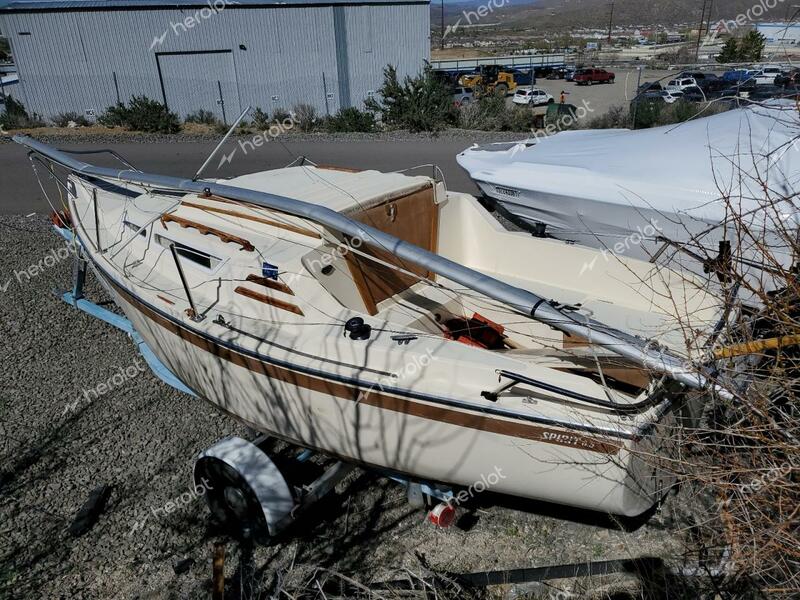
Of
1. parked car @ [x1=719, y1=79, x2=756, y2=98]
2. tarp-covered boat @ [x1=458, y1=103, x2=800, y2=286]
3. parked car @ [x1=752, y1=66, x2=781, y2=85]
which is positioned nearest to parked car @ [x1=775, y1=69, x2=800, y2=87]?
parked car @ [x1=752, y1=66, x2=781, y2=85]

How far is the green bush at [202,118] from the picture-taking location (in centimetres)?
2111

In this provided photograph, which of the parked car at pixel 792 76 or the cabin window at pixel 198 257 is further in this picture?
the cabin window at pixel 198 257

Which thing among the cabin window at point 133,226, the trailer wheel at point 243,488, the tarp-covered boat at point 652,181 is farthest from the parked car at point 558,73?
the trailer wheel at point 243,488

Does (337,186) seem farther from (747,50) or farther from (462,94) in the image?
(747,50)

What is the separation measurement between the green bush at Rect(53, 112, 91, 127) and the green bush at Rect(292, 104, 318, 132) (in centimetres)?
725

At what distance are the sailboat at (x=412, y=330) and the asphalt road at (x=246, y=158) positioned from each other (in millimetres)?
5796

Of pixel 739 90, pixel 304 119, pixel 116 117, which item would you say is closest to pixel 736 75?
pixel 304 119

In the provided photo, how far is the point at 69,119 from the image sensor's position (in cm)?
2114

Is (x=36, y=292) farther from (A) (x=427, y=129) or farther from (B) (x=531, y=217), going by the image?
(A) (x=427, y=129)

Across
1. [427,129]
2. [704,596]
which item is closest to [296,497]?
[704,596]

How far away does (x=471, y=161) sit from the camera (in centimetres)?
834

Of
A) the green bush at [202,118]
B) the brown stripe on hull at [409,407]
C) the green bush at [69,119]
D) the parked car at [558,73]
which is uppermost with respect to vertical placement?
the brown stripe on hull at [409,407]

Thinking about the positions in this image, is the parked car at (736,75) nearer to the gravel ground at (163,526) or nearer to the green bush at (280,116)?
the gravel ground at (163,526)

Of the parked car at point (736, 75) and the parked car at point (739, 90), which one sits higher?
the parked car at point (739, 90)
